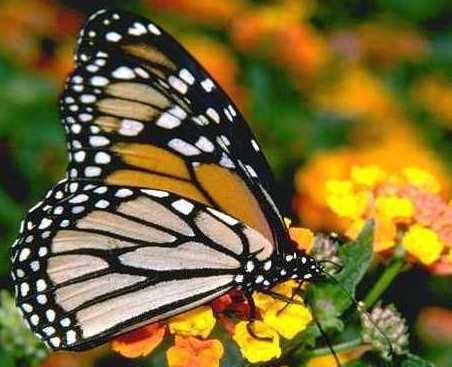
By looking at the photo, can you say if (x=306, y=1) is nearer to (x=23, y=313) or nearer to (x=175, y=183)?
(x=175, y=183)


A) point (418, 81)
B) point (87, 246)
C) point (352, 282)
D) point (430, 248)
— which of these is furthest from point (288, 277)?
point (418, 81)

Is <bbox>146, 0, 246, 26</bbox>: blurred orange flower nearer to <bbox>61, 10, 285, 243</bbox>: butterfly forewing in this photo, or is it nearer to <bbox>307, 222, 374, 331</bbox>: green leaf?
<bbox>61, 10, 285, 243</bbox>: butterfly forewing

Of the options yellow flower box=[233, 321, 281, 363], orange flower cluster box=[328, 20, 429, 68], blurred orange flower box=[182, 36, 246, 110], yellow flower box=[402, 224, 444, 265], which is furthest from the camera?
orange flower cluster box=[328, 20, 429, 68]

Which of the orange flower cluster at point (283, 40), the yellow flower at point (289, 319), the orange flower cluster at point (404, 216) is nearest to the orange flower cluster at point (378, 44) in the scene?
the orange flower cluster at point (283, 40)

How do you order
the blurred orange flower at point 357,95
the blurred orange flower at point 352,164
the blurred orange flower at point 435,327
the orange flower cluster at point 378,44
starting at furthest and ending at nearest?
the orange flower cluster at point 378,44, the blurred orange flower at point 357,95, the blurred orange flower at point 352,164, the blurred orange flower at point 435,327

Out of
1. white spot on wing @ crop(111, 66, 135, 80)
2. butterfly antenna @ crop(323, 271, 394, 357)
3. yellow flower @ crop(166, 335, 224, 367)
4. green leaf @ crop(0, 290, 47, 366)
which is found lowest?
green leaf @ crop(0, 290, 47, 366)

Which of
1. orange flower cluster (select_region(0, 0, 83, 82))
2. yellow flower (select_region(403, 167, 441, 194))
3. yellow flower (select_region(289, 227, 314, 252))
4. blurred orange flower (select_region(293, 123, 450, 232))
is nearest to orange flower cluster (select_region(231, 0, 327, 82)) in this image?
blurred orange flower (select_region(293, 123, 450, 232))

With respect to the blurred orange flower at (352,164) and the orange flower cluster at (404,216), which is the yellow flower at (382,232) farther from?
the blurred orange flower at (352,164)
